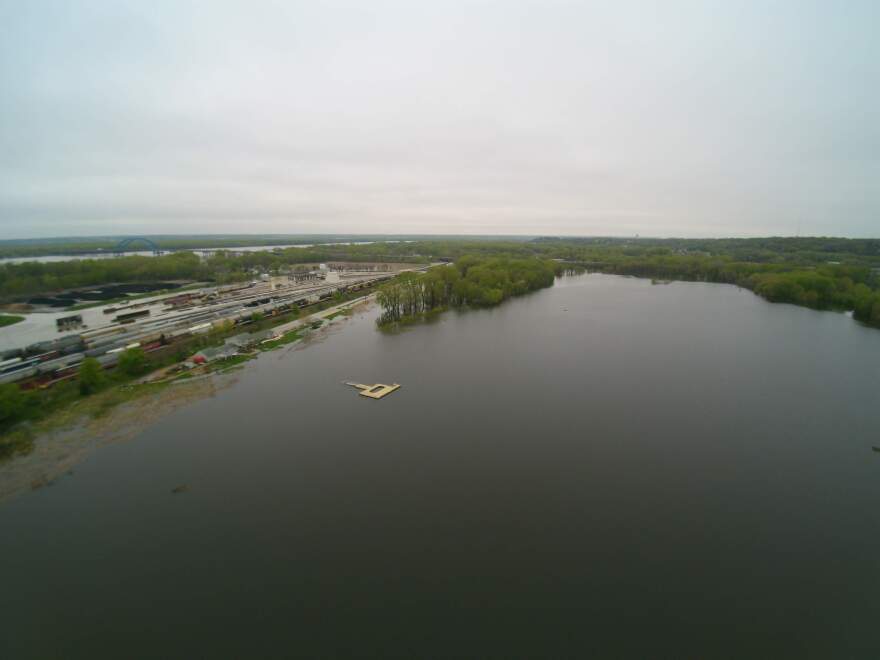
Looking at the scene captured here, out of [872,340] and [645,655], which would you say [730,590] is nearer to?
[645,655]

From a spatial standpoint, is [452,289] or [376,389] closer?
[376,389]

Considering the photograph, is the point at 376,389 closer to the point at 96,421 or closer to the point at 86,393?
the point at 96,421

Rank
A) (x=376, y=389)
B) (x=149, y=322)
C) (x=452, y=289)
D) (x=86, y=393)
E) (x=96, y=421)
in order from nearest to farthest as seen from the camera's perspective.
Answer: (x=96, y=421) < (x=86, y=393) < (x=376, y=389) < (x=149, y=322) < (x=452, y=289)

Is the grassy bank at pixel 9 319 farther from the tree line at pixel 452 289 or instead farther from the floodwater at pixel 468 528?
the tree line at pixel 452 289

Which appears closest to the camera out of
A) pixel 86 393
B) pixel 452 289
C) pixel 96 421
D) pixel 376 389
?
pixel 96 421

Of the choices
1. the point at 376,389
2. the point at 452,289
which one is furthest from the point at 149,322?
the point at 452,289

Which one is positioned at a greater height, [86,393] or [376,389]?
[86,393]

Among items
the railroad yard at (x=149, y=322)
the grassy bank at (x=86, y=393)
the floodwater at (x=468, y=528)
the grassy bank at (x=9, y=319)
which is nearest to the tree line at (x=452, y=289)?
the railroad yard at (x=149, y=322)
